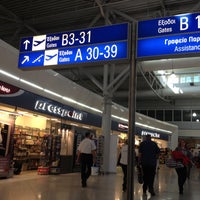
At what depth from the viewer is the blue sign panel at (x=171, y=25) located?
4.57 meters

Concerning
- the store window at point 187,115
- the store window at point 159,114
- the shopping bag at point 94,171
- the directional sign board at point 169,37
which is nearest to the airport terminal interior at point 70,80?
the directional sign board at point 169,37

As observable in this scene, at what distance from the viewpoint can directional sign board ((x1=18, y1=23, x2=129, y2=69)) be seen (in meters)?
4.76

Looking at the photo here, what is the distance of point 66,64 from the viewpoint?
5473 millimetres

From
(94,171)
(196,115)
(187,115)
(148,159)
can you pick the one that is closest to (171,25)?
(148,159)

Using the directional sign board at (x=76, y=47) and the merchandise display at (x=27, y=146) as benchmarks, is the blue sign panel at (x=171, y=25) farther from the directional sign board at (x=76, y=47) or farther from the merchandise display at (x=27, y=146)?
the merchandise display at (x=27, y=146)

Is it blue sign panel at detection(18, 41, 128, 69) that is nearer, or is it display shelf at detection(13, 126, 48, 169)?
blue sign panel at detection(18, 41, 128, 69)

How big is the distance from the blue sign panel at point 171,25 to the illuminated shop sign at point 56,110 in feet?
22.8

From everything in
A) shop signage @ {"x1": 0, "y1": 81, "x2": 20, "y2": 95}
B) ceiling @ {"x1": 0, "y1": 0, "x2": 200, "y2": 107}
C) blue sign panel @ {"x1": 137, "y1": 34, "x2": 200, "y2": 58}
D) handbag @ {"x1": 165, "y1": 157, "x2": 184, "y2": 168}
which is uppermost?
ceiling @ {"x1": 0, "y1": 0, "x2": 200, "y2": 107}

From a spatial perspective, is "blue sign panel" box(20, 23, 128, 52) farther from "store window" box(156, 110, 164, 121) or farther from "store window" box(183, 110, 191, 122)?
"store window" box(156, 110, 164, 121)

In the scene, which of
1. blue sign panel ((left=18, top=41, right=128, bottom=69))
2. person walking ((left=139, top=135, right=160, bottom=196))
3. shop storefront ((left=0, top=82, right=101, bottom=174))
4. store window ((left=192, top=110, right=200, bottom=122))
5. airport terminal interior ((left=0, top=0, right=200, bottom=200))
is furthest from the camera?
store window ((left=192, top=110, right=200, bottom=122))

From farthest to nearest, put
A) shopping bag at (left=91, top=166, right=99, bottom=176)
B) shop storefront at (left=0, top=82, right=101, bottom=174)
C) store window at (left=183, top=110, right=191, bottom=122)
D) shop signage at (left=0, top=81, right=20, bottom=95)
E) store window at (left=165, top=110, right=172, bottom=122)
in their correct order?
store window at (left=165, top=110, right=172, bottom=122) → store window at (left=183, top=110, right=191, bottom=122) → shopping bag at (left=91, top=166, right=99, bottom=176) → shop storefront at (left=0, top=82, right=101, bottom=174) → shop signage at (left=0, top=81, right=20, bottom=95)

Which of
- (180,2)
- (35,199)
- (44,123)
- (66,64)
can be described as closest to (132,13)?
(180,2)

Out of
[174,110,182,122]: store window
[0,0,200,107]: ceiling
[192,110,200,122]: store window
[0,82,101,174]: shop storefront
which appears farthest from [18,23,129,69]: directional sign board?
[174,110,182,122]: store window

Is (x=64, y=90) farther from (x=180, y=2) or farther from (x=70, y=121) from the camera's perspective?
(x=180, y=2)
